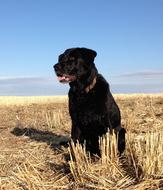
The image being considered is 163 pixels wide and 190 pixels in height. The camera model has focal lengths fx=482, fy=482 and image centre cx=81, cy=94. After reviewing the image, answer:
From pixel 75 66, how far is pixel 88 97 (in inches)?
18.8

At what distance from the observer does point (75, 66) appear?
669 cm

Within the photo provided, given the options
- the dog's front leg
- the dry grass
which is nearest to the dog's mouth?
the dog's front leg

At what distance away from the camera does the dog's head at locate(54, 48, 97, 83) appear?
6.66 metres

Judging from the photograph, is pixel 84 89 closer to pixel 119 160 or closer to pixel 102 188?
pixel 119 160

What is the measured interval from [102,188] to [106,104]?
6.10ft

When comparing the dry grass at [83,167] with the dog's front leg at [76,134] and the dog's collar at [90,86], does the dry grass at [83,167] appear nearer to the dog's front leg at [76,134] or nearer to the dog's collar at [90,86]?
the dog's front leg at [76,134]

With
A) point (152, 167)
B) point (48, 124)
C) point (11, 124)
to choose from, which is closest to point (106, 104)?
point (152, 167)

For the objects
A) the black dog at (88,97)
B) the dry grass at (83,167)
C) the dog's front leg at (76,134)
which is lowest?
the dry grass at (83,167)

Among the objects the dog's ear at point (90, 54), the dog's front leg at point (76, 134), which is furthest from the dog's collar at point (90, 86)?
the dog's front leg at point (76, 134)

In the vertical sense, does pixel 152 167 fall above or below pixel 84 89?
below

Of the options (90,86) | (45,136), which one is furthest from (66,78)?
(45,136)

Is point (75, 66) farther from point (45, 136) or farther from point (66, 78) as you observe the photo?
point (45, 136)

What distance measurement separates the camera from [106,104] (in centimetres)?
675

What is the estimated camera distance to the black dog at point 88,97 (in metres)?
6.68
